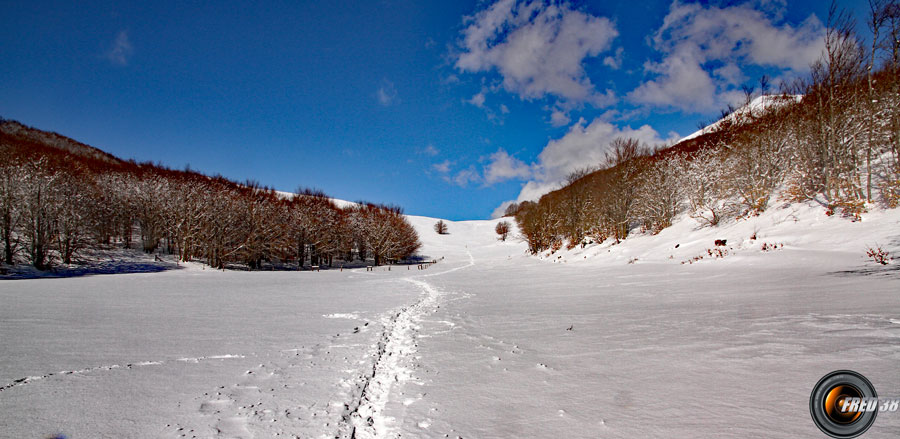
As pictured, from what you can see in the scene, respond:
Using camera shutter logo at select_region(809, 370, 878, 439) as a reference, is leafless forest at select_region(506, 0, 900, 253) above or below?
above

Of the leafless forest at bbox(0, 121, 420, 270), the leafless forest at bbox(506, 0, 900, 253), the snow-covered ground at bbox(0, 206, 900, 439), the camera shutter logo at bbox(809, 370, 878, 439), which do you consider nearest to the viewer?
the camera shutter logo at bbox(809, 370, 878, 439)

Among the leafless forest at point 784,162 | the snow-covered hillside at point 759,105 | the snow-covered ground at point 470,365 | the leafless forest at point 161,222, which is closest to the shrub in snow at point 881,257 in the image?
the snow-covered ground at point 470,365

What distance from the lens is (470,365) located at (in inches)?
160

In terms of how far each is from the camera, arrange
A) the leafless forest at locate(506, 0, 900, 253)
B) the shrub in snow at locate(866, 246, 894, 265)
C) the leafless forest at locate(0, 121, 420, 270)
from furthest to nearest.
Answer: the leafless forest at locate(0, 121, 420, 270), the leafless forest at locate(506, 0, 900, 253), the shrub in snow at locate(866, 246, 894, 265)

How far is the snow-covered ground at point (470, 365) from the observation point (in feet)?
8.16

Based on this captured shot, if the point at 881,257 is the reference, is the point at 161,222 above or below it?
above

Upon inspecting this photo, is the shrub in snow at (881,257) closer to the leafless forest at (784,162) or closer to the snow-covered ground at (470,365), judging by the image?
the snow-covered ground at (470,365)

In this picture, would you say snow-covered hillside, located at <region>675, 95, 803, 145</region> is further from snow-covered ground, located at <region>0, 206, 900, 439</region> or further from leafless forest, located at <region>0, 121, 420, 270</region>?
leafless forest, located at <region>0, 121, 420, 270</region>

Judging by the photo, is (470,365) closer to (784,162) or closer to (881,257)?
(881,257)

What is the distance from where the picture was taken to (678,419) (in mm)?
2324

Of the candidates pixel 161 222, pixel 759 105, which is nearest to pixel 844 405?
pixel 759 105

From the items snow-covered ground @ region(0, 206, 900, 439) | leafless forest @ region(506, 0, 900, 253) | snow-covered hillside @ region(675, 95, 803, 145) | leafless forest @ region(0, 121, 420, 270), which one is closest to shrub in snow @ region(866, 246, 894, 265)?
snow-covered ground @ region(0, 206, 900, 439)

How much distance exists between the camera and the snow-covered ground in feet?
8.16

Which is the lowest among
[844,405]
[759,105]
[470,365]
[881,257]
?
[470,365]
